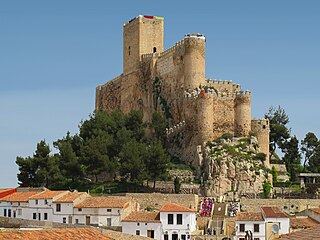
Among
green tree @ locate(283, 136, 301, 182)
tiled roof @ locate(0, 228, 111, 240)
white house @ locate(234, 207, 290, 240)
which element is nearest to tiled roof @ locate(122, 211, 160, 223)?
white house @ locate(234, 207, 290, 240)

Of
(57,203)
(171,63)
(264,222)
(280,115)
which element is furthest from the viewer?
(280,115)

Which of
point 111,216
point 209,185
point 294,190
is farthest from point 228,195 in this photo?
point 111,216

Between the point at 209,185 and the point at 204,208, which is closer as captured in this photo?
the point at 204,208

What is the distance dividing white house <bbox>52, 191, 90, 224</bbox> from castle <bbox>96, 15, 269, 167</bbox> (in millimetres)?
12590

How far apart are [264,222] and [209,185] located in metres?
9.45

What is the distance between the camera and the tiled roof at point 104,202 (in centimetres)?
5059

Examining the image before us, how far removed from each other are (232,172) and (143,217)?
11.2 metres

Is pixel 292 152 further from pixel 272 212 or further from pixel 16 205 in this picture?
pixel 16 205

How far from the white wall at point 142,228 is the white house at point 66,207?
14.7 ft

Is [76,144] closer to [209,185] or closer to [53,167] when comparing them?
[53,167]

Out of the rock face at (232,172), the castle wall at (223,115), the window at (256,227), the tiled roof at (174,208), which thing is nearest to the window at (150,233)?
the tiled roof at (174,208)

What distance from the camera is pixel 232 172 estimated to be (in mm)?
57844

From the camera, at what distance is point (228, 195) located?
5709 cm

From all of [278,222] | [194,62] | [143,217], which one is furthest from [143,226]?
[194,62]
